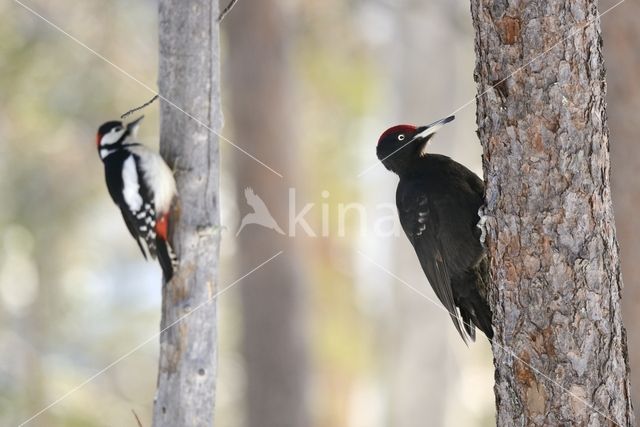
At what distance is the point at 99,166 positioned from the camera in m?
12.2

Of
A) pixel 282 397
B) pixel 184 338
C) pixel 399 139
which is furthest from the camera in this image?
pixel 282 397

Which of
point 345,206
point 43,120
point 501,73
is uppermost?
point 43,120

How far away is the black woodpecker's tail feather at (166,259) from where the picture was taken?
3828 millimetres

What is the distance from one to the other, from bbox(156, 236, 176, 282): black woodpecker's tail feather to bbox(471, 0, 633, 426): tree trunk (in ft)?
5.82

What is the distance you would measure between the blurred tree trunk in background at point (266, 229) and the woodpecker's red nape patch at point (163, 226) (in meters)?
3.89

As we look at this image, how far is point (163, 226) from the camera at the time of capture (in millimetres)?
4023

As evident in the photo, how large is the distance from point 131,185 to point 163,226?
63 cm

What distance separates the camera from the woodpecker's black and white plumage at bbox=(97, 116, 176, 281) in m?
3.98

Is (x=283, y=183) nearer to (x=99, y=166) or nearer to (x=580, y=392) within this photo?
(x=99, y=166)

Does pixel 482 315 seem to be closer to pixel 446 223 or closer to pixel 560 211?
pixel 446 223

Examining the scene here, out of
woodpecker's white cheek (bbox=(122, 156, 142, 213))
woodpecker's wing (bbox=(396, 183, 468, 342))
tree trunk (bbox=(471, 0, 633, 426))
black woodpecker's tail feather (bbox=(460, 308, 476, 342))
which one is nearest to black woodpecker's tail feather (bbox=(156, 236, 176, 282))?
woodpecker's white cheek (bbox=(122, 156, 142, 213))

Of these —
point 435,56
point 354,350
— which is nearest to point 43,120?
point 435,56

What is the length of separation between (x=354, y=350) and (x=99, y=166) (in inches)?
212

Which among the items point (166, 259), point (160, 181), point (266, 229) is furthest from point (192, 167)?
point (266, 229)
